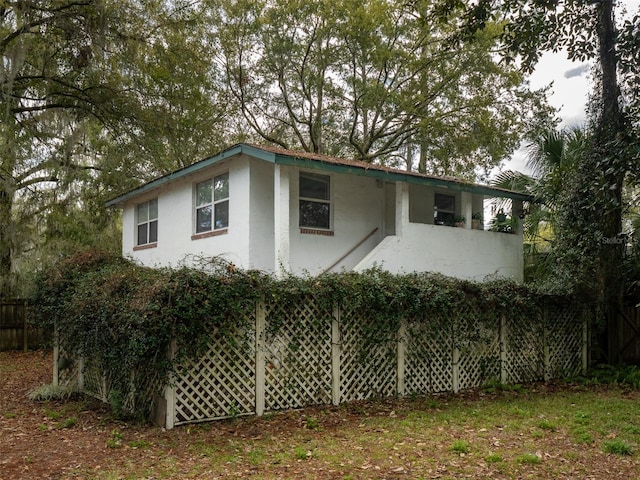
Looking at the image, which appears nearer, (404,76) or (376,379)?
(376,379)

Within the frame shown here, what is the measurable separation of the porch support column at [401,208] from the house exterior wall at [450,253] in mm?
96

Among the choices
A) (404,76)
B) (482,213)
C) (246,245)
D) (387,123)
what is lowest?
(246,245)

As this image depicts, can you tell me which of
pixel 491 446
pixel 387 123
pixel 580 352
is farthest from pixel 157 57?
pixel 387 123

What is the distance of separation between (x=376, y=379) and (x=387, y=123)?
635 inches

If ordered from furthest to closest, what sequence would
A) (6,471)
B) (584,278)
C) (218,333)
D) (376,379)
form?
(584,278) < (376,379) < (218,333) < (6,471)

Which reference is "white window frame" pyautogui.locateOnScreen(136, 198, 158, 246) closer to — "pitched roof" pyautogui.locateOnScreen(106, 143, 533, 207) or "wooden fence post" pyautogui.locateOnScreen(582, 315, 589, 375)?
"pitched roof" pyautogui.locateOnScreen(106, 143, 533, 207)

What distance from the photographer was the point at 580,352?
38.2 ft

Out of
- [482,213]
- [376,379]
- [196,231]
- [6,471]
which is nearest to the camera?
[6,471]

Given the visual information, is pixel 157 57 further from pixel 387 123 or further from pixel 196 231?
pixel 387 123

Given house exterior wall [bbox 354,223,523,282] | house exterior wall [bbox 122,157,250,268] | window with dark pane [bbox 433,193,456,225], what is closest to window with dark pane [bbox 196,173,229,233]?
house exterior wall [bbox 122,157,250,268]

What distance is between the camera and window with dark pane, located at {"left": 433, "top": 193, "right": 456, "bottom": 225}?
15.6 m

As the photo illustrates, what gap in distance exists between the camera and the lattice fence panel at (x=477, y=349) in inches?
384

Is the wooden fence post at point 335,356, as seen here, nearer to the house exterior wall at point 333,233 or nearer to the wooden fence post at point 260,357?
the wooden fence post at point 260,357

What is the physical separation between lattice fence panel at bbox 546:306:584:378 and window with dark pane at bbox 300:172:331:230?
5.34 meters
